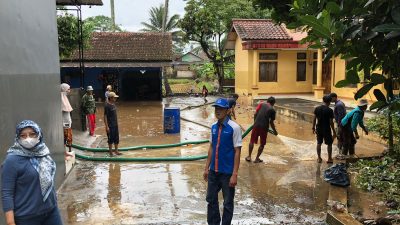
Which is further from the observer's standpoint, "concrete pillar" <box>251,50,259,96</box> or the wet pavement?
"concrete pillar" <box>251,50,259,96</box>

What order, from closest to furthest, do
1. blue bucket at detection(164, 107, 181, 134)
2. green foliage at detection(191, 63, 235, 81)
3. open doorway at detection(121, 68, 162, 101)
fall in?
blue bucket at detection(164, 107, 181, 134) < open doorway at detection(121, 68, 162, 101) < green foliage at detection(191, 63, 235, 81)

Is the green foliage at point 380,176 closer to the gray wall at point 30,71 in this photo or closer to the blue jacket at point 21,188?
the blue jacket at point 21,188

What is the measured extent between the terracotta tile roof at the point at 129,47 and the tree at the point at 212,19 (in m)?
3.35

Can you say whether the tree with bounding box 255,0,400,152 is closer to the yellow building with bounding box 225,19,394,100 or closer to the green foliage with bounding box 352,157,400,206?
the green foliage with bounding box 352,157,400,206

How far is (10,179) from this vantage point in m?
3.38

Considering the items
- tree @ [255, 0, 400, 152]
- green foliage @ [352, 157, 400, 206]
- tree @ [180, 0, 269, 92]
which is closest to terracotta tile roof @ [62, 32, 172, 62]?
tree @ [180, 0, 269, 92]

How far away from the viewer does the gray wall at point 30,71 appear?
5.03 metres

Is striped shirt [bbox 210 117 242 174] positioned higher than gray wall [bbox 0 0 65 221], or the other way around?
gray wall [bbox 0 0 65 221]

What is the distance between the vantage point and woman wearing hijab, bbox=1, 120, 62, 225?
3385 mm

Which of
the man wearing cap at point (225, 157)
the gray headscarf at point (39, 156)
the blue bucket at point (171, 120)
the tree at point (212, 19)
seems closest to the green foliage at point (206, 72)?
the tree at point (212, 19)

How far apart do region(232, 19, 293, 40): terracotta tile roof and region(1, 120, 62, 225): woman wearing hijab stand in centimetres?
2187

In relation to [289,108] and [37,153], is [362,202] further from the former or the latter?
[289,108]

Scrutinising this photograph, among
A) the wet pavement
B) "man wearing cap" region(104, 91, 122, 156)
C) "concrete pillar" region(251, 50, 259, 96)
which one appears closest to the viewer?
the wet pavement

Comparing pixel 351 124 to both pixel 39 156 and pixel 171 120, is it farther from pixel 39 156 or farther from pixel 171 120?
pixel 39 156
